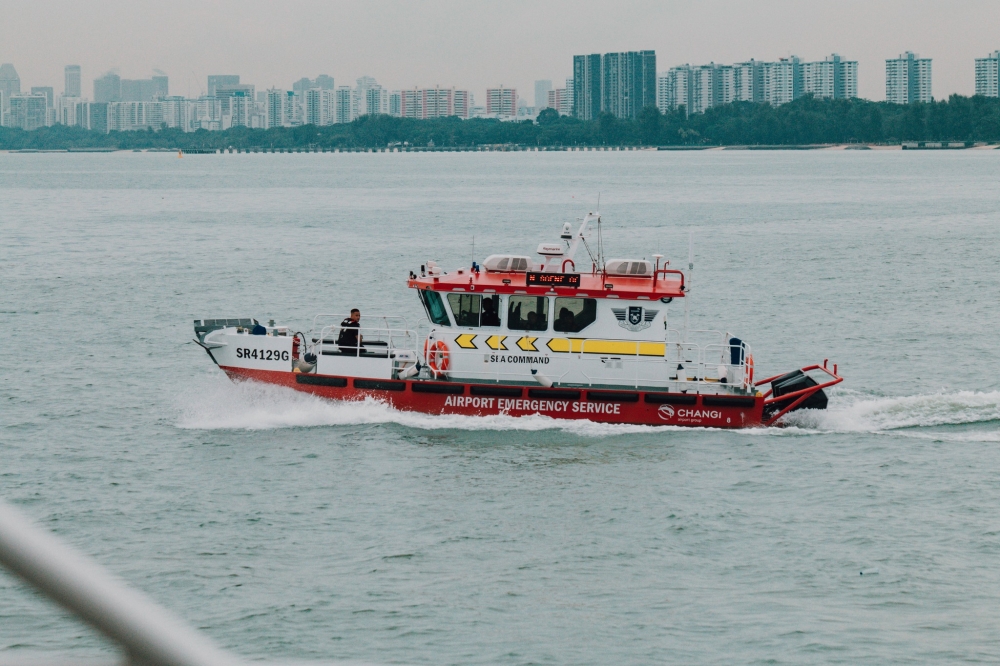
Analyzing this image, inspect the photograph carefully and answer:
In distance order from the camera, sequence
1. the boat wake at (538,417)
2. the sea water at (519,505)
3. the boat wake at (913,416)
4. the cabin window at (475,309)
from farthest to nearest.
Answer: the boat wake at (913,416)
the boat wake at (538,417)
the cabin window at (475,309)
the sea water at (519,505)

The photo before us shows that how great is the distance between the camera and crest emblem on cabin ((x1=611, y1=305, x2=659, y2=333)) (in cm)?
2220

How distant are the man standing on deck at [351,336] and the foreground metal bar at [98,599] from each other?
66.5 ft

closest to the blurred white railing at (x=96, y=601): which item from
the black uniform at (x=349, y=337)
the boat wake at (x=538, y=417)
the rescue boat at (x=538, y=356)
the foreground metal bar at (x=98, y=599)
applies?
the foreground metal bar at (x=98, y=599)

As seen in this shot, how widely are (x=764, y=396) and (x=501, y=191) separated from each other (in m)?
111

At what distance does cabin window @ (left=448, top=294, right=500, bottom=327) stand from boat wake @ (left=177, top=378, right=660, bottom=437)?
5.67 ft

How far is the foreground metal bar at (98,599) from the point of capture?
212cm

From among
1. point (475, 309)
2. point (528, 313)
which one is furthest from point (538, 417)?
point (475, 309)

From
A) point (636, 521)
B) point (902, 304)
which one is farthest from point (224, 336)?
point (902, 304)

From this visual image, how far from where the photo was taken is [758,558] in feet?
54.9

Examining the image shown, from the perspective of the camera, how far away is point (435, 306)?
22516mm

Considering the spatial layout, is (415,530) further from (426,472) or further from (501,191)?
(501,191)

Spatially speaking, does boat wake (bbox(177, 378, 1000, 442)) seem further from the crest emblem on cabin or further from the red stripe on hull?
the crest emblem on cabin

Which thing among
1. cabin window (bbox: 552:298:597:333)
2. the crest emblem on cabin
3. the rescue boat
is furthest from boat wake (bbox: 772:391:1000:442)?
cabin window (bbox: 552:298:597:333)

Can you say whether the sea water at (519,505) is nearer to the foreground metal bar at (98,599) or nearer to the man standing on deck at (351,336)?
the foreground metal bar at (98,599)
